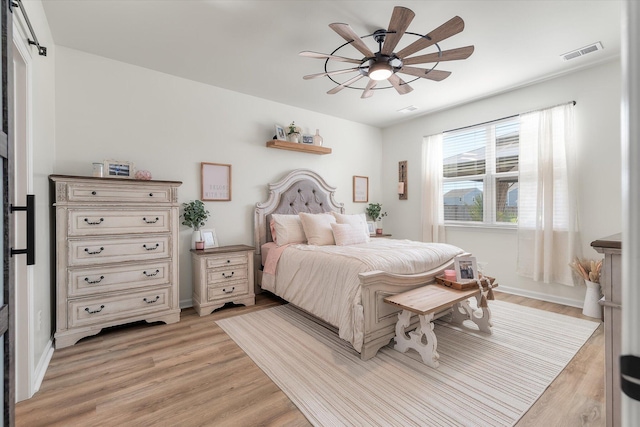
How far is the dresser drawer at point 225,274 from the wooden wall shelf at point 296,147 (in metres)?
1.70

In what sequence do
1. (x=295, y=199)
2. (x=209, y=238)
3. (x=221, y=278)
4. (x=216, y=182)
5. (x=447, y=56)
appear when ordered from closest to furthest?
(x=447, y=56)
(x=221, y=278)
(x=209, y=238)
(x=216, y=182)
(x=295, y=199)

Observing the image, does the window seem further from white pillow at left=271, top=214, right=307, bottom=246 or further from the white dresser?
the white dresser

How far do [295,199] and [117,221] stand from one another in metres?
2.22

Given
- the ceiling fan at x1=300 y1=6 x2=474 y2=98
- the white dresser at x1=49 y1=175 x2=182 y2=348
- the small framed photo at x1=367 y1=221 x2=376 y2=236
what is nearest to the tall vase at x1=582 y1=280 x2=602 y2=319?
the small framed photo at x1=367 y1=221 x2=376 y2=236

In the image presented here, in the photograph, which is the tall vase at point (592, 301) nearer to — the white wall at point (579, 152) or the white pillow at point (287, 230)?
the white wall at point (579, 152)

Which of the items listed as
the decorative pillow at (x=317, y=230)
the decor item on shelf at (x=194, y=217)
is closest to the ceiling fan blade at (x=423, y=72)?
the decorative pillow at (x=317, y=230)

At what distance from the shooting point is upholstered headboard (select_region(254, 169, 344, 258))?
3.93m

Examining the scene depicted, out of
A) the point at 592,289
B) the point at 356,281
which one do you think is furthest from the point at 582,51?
the point at 356,281

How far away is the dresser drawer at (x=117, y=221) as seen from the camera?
8.03 feet

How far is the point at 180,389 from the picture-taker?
1839 millimetres

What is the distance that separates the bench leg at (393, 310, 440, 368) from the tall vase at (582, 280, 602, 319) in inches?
80.8

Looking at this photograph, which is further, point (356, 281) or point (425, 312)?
point (356, 281)

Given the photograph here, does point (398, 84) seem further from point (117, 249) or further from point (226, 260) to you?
point (117, 249)

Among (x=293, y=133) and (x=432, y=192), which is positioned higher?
(x=293, y=133)
